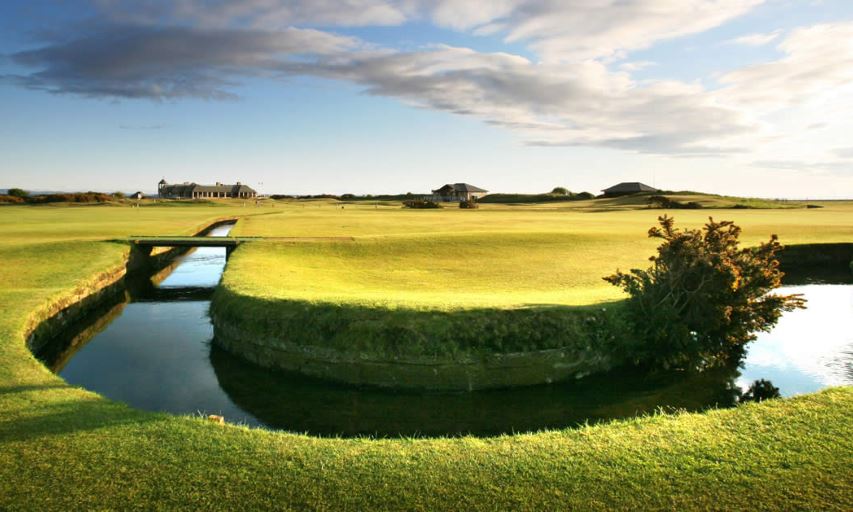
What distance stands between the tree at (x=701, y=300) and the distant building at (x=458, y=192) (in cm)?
14621

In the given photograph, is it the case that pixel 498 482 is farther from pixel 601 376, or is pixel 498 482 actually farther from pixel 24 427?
pixel 601 376

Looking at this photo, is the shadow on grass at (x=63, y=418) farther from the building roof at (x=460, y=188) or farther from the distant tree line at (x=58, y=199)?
the building roof at (x=460, y=188)

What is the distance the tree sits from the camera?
18297 mm

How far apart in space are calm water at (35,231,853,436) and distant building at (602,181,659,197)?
448ft

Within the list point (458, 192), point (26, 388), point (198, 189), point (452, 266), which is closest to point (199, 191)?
point (198, 189)

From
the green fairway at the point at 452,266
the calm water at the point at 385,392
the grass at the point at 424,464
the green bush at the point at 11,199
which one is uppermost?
the green bush at the point at 11,199

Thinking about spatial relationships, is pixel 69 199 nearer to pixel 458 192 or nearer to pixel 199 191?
pixel 199 191

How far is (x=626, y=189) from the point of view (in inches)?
6220

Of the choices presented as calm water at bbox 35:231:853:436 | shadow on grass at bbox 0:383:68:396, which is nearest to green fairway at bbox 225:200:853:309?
calm water at bbox 35:231:853:436

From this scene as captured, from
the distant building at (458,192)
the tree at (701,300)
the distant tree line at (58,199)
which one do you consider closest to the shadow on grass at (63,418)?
the tree at (701,300)

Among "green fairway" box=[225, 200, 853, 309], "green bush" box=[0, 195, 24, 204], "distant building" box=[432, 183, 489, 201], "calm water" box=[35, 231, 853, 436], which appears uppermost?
"distant building" box=[432, 183, 489, 201]

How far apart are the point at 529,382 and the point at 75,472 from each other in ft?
42.4

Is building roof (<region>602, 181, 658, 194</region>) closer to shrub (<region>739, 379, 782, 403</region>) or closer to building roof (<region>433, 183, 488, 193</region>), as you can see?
building roof (<region>433, 183, 488, 193</region>)

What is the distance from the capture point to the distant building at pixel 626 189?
155000mm
